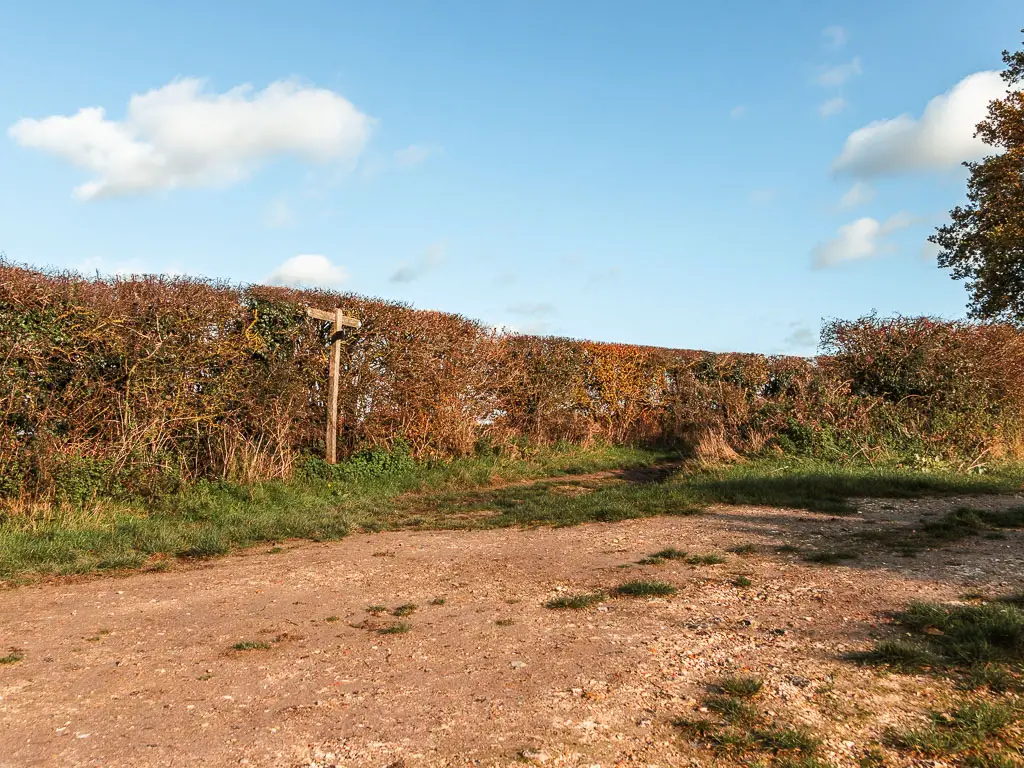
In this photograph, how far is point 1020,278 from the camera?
997 inches

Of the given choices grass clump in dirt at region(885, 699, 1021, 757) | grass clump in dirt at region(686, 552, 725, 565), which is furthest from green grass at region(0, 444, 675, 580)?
grass clump in dirt at region(885, 699, 1021, 757)

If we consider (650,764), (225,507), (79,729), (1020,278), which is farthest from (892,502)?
(1020,278)

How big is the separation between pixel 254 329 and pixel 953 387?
12980 millimetres

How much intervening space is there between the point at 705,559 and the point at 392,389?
713cm

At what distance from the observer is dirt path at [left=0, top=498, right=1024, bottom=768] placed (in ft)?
11.6

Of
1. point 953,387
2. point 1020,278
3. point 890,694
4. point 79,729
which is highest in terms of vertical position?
point 1020,278

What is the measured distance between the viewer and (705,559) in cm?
684

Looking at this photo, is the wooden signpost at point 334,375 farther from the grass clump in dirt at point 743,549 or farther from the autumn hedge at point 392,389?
the grass clump in dirt at point 743,549

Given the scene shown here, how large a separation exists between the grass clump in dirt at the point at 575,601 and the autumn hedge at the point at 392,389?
242 inches

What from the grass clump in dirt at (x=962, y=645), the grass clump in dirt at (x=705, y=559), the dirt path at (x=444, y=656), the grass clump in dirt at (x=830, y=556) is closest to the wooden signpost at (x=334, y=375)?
the dirt path at (x=444, y=656)

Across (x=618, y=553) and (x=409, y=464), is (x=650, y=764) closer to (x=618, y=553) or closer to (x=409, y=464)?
(x=618, y=553)

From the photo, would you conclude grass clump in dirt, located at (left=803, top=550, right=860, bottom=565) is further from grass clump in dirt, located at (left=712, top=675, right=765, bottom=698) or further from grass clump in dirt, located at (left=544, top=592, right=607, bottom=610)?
grass clump in dirt, located at (left=712, top=675, right=765, bottom=698)

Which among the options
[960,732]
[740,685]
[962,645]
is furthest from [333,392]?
[960,732]

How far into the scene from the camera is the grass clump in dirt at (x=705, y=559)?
6.76 metres
